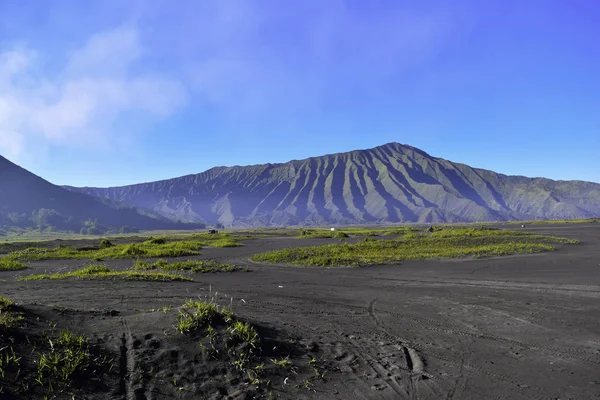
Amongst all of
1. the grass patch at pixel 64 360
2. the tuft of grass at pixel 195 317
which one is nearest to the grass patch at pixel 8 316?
the grass patch at pixel 64 360

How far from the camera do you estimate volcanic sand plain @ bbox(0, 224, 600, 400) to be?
7.06m

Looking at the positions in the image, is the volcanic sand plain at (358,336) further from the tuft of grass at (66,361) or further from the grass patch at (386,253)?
the grass patch at (386,253)

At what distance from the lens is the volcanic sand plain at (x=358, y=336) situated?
706 centimetres

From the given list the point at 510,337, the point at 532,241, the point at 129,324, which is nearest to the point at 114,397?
the point at 129,324

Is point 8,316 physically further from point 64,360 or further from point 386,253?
point 386,253

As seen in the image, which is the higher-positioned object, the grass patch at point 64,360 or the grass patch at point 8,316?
the grass patch at point 8,316

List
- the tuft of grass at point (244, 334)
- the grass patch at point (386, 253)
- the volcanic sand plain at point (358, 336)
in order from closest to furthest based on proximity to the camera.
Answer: the volcanic sand plain at point (358, 336) → the tuft of grass at point (244, 334) → the grass patch at point (386, 253)

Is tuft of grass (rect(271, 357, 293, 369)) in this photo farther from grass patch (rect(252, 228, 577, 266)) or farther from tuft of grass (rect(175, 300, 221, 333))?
grass patch (rect(252, 228, 577, 266))

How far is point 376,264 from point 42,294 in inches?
823

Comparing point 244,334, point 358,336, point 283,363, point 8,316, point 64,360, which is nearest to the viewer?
point 64,360

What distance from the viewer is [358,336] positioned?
1032cm

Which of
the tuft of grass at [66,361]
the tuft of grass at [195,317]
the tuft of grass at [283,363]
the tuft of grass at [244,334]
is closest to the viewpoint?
the tuft of grass at [66,361]

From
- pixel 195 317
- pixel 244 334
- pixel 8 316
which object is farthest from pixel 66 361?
pixel 244 334

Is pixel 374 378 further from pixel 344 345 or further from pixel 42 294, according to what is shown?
pixel 42 294
